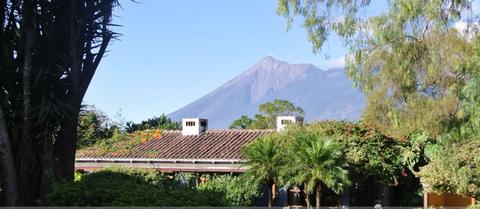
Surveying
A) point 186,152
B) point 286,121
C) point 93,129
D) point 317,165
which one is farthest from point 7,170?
point 93,129

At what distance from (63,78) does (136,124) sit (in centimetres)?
2851

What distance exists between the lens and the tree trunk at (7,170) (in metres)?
12.9

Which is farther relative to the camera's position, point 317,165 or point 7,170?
point 317,165

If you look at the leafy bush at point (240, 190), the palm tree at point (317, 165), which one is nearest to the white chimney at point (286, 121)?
the leafy bush at point (240, 190)

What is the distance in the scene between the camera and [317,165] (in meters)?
20.2

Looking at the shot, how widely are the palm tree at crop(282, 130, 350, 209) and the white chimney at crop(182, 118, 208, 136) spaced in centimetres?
844

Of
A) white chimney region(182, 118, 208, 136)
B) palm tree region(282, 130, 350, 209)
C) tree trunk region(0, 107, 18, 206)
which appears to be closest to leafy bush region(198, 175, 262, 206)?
palm tree region(282, 130, 350, 209)

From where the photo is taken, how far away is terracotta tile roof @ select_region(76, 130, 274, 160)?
2534 centimetres

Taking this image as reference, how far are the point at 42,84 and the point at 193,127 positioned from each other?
51.1 ft

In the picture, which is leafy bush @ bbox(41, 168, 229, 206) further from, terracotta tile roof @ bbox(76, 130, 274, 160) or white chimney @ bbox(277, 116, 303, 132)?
white chimney @ bbox(277, 116, 303, 132)

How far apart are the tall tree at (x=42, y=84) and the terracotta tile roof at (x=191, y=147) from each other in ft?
34.6

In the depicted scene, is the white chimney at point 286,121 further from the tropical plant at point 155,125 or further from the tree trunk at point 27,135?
the tropical plant at point 155,125

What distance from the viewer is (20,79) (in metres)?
Result: 13.8

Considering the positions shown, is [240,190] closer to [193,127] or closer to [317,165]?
[317,165]
